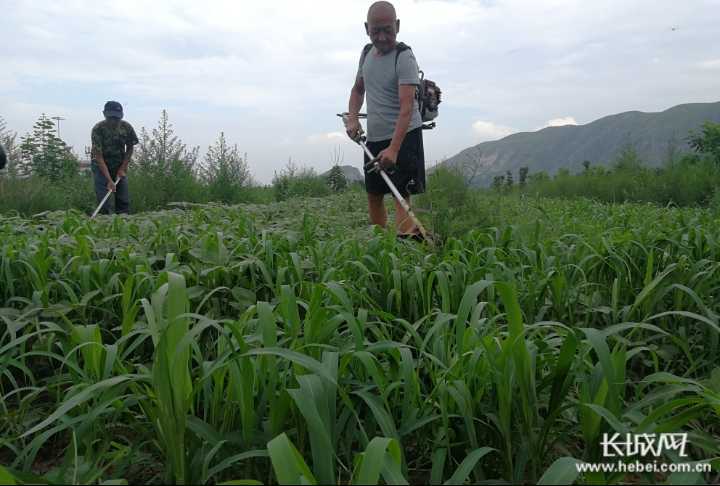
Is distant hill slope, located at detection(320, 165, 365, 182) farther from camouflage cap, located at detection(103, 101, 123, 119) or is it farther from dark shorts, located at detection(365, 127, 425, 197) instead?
dark shorts, located at detection(365, 127, 425, 197)

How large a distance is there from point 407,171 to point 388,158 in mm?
334

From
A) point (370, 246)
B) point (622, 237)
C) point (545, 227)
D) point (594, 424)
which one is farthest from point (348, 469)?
point (545, 227)

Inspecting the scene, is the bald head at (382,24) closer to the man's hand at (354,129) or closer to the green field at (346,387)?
the man's hand at (354,129)

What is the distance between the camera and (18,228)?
336cm

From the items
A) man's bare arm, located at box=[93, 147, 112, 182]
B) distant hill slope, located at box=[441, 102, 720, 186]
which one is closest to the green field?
man's bare arm, located at box=[93, 147, 112, 182]

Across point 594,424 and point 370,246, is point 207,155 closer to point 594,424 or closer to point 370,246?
point 370,246

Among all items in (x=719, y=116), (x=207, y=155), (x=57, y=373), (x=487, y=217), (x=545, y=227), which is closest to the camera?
(x=57, y=373)

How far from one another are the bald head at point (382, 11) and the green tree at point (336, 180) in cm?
852

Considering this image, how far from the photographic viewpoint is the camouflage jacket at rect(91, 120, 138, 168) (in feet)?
21.6

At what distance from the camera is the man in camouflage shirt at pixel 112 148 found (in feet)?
21.5

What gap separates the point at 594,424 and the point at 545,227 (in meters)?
2.35

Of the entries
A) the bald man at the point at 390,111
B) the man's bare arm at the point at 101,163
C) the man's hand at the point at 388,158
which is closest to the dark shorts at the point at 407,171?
the bald man at the point at 390,111

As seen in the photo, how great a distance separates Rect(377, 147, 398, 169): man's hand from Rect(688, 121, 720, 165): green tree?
10306 millimetres

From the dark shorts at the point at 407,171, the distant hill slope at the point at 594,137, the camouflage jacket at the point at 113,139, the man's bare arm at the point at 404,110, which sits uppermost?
the distant hill slope at the point at 594,137
